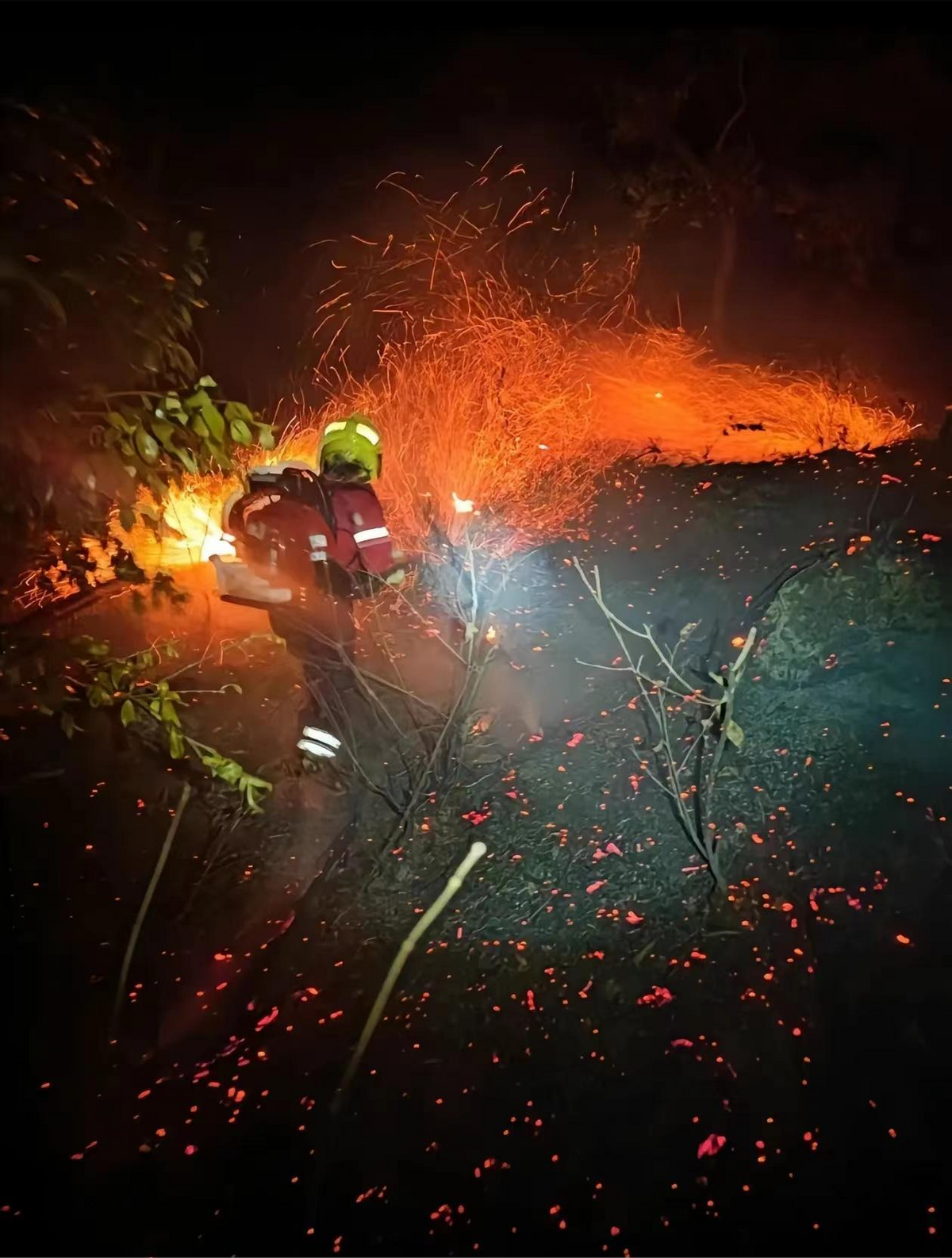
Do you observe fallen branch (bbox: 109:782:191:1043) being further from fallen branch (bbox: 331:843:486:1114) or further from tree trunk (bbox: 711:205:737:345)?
tree trunk (bbox: 711:205:737:345)

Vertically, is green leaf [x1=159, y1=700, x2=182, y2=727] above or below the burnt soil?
above

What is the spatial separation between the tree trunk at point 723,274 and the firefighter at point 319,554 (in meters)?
1.44

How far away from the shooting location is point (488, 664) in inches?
116

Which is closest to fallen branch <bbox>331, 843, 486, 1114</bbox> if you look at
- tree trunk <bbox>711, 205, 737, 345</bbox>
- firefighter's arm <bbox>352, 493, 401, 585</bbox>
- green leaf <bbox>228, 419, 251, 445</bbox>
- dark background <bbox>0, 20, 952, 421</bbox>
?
firefighter's arm <bbox>352, 493, 401, 585</bbox>

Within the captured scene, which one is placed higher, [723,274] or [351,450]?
[723,274]

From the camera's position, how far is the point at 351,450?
109 inches

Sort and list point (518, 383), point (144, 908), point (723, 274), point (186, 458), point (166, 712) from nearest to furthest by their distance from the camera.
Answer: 1. point (186, 458)
2. point (166, 712)
3. point (144, 908)
4. point (723, 274)
5. point (518, 383)

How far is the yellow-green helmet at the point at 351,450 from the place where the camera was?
2768 millimetres

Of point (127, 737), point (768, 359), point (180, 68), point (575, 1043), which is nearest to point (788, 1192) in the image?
point (575, 1043)

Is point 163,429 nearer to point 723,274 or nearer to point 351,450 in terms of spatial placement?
point 351,450

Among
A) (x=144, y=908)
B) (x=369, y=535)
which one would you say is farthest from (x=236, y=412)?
(x=144, y=908)

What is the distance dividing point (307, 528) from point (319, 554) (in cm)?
10

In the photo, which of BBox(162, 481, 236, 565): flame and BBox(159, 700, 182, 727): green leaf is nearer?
BBox(159, 700, 182, 727): green leaf

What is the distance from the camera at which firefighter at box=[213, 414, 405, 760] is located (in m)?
2.76
